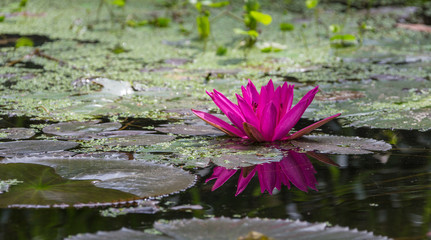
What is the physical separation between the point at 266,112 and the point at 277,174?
26cm

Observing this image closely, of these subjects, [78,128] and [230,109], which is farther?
[78,128]

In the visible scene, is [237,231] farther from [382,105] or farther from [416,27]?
[416,27]

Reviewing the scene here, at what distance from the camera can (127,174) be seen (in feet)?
4.07

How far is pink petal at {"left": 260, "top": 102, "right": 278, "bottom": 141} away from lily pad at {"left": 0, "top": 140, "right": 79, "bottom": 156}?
0.54 metres

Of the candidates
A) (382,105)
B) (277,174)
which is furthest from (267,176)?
(382,105)

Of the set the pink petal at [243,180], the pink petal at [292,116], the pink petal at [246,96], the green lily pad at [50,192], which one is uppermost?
→ the pink petal at [246,96]

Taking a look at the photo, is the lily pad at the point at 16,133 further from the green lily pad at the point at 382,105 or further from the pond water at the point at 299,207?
the green lily pad at the point at 382,105

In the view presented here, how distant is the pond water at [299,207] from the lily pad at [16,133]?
614 mm

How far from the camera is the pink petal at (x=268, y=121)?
1507 mm

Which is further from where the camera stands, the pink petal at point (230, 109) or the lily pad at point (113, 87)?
the lily pad at point (113, 87)

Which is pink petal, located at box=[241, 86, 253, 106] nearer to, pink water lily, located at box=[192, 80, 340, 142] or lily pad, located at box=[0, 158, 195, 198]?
pink water lily, located at box=[192, 80, 340, 142]

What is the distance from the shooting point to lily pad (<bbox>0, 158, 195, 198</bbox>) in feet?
3.84

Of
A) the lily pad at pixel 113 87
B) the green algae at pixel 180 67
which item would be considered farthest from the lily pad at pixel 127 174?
the lily pad at pixel 113 87

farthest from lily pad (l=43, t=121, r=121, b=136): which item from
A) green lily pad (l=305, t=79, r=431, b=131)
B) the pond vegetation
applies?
green lily pad (l=305, t=79, r=431, b=131)
